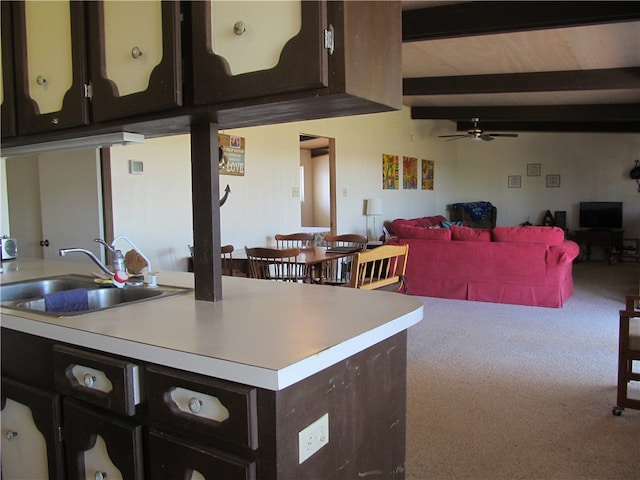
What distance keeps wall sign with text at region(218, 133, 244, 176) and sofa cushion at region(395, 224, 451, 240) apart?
2.19 metres

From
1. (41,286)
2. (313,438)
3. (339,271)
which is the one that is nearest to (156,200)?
(339,271)

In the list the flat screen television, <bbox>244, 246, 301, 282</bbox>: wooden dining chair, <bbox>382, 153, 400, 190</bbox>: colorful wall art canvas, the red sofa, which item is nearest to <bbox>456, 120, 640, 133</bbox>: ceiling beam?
the flat screen television

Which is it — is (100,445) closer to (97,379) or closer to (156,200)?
(97,379)

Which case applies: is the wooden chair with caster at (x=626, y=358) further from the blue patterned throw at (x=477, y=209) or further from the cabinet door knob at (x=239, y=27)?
the blue patterned throw at (x=477, y=209)

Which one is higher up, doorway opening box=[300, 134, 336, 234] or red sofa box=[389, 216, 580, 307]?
doorway opening box=[300, 134, 336, 234]

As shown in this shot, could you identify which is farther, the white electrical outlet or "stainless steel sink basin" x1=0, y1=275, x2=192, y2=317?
"stainless steel sink basin" x1=0, y1=275, x2=192, y2=317

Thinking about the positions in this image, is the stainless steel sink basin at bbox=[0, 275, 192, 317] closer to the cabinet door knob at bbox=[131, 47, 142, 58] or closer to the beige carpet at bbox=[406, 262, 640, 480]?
the cabinet door knob at bbox=[131, 47, 142, 58]

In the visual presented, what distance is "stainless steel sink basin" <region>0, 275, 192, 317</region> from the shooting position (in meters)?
1.81

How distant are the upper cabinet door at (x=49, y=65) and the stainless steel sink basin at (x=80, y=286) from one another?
63cm

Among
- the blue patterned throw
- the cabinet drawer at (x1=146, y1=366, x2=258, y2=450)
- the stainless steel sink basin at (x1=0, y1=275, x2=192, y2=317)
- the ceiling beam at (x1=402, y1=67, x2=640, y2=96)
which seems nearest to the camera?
the cabinet drawer at (x1=146, y1=366, x2=258, y2=450)

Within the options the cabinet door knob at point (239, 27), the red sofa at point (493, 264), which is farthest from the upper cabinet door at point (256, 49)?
the red sofa at point (493, 264)

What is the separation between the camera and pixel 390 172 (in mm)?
8398

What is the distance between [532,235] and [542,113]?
3382 millimetres

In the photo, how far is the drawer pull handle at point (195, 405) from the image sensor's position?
3.41 ft
